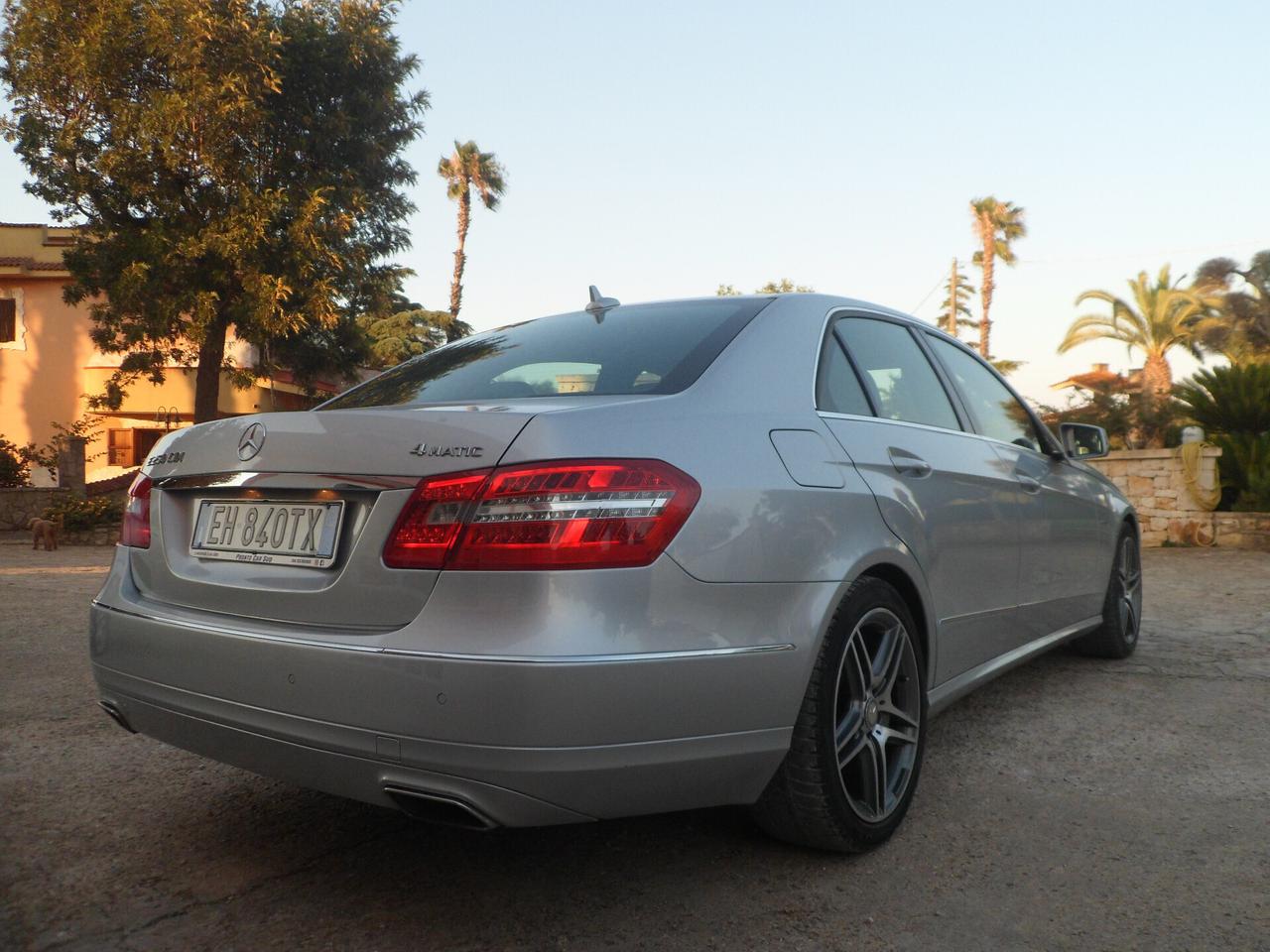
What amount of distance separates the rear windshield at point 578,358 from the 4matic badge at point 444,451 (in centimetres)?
52

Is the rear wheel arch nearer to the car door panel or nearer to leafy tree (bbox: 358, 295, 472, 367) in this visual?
the car door panel

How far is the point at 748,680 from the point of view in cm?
230

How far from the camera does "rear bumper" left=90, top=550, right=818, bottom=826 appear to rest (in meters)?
2.04

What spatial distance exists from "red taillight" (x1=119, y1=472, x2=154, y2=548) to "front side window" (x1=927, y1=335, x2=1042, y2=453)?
256 cm

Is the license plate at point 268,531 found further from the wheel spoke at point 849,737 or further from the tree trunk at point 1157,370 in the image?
the tree trunk at point 1157,370

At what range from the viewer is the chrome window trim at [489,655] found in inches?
80.1

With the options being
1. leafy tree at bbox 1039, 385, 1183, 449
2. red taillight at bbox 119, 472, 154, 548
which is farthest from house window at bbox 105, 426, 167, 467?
red taillight at bbox 119, 472, 154, 548

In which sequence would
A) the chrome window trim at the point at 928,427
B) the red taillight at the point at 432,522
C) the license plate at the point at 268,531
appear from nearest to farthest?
1. the red taillight at the point at 432,522
2. the license plate at the point at 268,531
3. the chrome window trim at the point at 928,427

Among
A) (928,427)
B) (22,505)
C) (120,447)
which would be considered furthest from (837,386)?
(120,447)

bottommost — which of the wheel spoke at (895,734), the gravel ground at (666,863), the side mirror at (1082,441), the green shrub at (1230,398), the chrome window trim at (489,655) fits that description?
the gravel ground at (666,863)

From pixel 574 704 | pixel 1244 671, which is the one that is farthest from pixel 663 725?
pixel 1244 671

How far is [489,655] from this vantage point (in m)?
2.04

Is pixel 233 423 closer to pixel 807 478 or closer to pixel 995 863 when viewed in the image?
pixel 807 478

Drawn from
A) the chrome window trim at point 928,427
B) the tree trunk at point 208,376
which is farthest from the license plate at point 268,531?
the tree trunk at point 208,376
